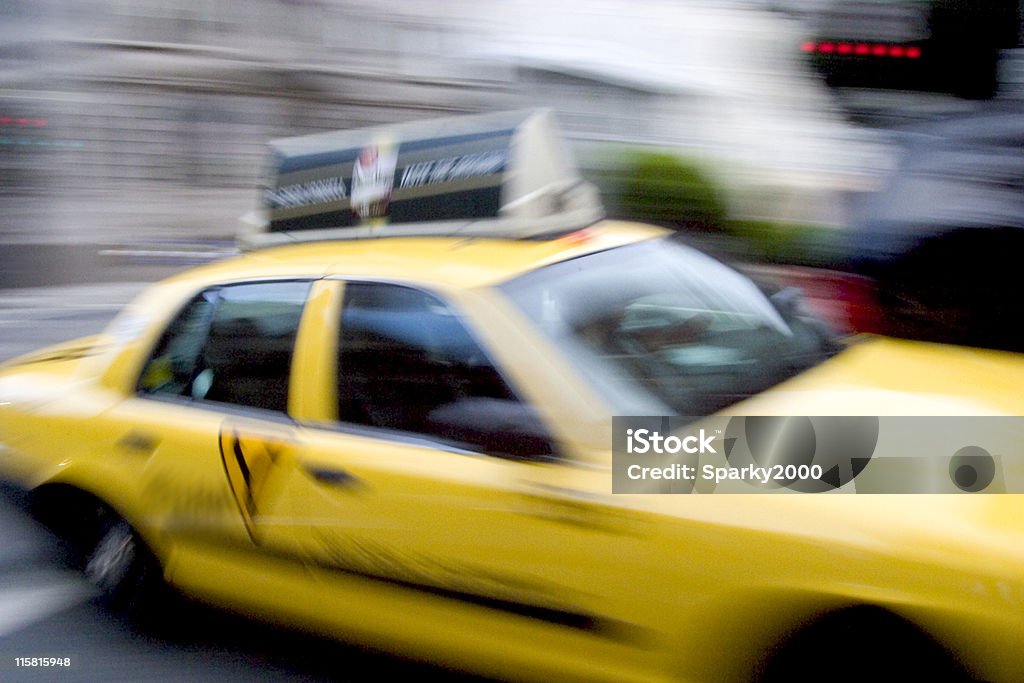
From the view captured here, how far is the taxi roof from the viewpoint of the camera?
3.12 metres

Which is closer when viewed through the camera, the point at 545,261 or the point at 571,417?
the point at 571,417

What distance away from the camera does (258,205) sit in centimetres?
407

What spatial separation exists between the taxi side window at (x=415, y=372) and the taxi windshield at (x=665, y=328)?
20 centimetres

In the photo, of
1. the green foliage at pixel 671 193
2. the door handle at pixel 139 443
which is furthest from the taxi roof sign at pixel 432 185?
the green foliage at pixel 671 193

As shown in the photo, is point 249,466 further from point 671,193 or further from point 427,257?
point 671,193

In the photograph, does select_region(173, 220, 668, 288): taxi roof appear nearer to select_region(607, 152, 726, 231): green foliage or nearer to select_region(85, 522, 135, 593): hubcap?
select_region(85, 522, 135, 593): hubcap

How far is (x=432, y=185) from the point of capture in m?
3.54

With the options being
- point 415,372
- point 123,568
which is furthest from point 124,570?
point 415,372

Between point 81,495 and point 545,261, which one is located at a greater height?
point 545,261

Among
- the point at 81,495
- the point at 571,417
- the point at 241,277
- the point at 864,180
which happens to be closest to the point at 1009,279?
the point at 571,417

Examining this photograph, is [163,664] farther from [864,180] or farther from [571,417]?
[864,180]

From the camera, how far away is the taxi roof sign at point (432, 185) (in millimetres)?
3420

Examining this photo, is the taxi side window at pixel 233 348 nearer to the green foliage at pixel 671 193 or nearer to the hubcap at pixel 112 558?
the hubcap at pixel 112 558

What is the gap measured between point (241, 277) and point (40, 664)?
57.2 inches
